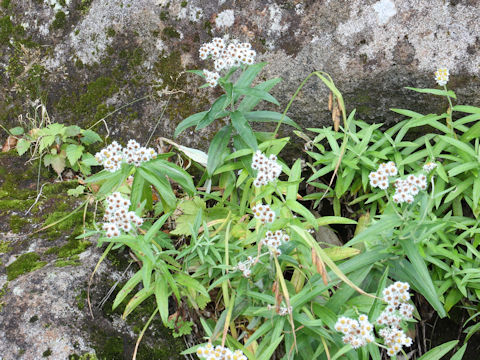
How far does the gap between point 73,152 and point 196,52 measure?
1177 millimetres

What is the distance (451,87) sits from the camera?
2994mm

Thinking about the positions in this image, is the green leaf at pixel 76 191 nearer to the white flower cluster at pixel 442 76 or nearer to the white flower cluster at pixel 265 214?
the white flower cluster at pixel 265 214

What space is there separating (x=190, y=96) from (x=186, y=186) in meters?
0.98

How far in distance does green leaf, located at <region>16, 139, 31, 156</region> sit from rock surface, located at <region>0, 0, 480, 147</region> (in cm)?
31

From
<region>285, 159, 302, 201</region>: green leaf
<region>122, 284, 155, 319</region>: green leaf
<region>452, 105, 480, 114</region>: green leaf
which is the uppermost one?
<region>452, 105, 480, 114</region>: green leaf

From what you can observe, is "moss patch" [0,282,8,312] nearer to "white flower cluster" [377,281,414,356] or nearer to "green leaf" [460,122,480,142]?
"white flower cluster" [377,281,414,356]

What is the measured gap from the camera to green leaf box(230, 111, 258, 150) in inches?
103

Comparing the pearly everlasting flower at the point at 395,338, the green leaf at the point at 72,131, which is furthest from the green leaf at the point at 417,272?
the green leaf at the point at 72,131

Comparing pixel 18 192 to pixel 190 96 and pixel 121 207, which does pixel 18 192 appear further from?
pixel 121 207

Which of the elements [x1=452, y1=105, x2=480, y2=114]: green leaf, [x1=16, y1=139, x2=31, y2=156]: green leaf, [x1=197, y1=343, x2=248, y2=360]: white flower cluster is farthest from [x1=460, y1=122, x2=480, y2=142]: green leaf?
[x1=16, y1=139, x2=31, y2=156]: green leaf

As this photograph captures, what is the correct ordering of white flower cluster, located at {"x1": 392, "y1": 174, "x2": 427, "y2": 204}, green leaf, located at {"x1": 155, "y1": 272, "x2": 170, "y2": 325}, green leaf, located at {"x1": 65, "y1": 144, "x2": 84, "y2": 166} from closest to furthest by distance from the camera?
white flower cluster, located at {"x1": 392, "y1": 174, "x2": 427, "y2": 204} < green leaf, located at {"x1": 155, "y1": 272, "x2": 170, "y2": 325} < green leaf, located at {"x1": 65, "y1": 144, "x2": 84, "y2": 166}

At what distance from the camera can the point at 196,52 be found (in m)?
3.42

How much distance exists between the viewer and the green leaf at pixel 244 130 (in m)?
2.62

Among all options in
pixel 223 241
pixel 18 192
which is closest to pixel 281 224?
pixel 223 241
